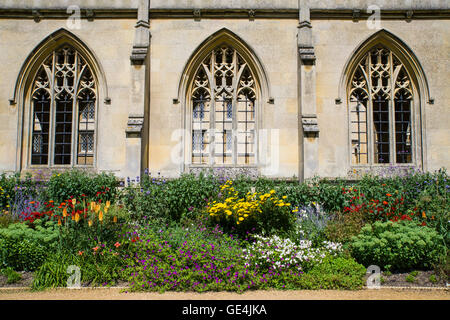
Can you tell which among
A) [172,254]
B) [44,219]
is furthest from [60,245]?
[172,254]

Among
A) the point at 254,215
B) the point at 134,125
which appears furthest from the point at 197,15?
the point at 254,215

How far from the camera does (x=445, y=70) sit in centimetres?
1085

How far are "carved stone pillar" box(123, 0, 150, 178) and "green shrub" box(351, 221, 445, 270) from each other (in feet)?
20.4

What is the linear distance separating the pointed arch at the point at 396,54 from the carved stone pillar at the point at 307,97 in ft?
4.18

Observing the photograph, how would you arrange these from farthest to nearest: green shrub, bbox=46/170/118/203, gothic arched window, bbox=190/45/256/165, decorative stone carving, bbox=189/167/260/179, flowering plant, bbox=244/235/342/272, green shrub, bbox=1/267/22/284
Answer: gothic arched window, bbox=190/45/256/165 → decorative stone carving, bbox=189/167/260/179 → green shrub, bbox=46/170/118/203 → flowering plant, bbox=244/235/342/272 → green shrub, bbox=1/267/22/284

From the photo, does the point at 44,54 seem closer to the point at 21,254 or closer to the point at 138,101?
the point at 138,101

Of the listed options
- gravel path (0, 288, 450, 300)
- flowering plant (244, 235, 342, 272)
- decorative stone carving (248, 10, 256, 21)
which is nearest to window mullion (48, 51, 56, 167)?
gravel path (0, 288, 450, 300)

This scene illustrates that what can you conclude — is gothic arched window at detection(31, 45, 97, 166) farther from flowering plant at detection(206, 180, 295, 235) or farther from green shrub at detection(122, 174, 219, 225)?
flowering plant at detection(206, 180, 295, 235)

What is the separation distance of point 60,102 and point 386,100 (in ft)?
35.8

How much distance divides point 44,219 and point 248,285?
506 centimetres

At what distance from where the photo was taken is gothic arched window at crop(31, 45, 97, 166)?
1108 centimetres

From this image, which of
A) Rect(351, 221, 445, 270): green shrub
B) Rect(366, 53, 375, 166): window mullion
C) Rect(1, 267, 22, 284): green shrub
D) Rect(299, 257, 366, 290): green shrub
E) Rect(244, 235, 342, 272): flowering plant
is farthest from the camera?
Rect(366, 53, 375, 166): window mullion

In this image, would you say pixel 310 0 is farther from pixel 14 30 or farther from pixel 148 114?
pixel 14 30

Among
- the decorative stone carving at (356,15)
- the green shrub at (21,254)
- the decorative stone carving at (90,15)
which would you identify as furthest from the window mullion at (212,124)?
the green shrub at (21,254)
